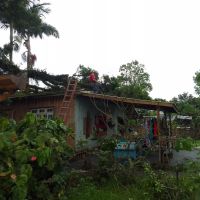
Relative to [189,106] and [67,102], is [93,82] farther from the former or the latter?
[189,106]

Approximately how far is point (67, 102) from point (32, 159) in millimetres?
8978

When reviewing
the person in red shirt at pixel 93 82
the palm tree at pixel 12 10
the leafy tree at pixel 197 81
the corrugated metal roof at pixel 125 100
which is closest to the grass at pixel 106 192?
the corrugated metal roof at pixel 125 100

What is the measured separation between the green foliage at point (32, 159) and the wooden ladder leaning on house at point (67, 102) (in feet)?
20.0

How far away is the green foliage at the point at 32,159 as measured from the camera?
5.04 metres

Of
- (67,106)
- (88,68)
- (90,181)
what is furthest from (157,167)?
(88,68)

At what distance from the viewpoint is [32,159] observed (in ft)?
18.2

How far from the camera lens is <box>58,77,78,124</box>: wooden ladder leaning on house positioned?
46.9 ft

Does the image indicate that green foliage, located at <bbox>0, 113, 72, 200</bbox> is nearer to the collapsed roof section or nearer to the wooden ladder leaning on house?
the collapsed roof section

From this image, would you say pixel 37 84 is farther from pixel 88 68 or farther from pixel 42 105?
pixel 88 68

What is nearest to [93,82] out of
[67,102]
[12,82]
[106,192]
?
[67,102]

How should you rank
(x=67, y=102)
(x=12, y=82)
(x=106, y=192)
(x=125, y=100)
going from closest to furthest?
(x=12, y=82), (x=106, y=192), (x=125, y=100), (x=67, y=102)

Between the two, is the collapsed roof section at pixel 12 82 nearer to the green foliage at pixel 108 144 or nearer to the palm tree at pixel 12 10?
the green foliage at pixel 108 144

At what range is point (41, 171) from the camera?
23.1ft

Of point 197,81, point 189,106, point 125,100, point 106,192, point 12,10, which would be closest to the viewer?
point 106,192
